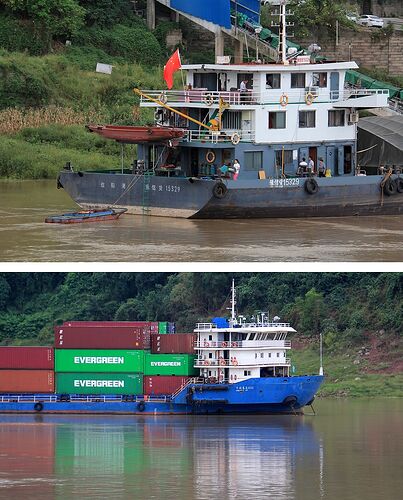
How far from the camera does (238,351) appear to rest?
40344 mm

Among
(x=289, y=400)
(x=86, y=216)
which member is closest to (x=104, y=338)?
(x=289, y=400)

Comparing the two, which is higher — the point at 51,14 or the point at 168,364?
the point at 51,14

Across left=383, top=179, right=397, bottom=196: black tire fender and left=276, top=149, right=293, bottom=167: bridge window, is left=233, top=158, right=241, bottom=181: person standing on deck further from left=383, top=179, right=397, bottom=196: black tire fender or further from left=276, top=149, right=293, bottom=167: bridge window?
left=383, top=179, right=397, bottom=196: black tire fender

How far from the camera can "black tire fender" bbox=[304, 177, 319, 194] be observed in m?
35.6

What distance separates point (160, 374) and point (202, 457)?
979 cm

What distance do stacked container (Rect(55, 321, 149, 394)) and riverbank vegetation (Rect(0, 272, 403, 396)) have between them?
21.9 ft

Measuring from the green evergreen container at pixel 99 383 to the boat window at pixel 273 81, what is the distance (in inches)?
328

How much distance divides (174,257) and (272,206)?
501 cm

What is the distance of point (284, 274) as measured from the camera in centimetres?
6144

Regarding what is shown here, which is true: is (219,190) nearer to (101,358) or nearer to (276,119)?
(276,119)

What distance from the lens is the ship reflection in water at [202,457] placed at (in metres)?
26.8

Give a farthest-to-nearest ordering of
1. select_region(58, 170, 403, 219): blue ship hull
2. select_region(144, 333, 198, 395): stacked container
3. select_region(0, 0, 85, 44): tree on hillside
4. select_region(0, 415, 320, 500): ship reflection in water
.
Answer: select_region(0, 0, 85, 44): tree on hillside
select_region(144, 333, 198, 395): stacked container
select_region(58, 170, 403, 219): blue ship hull
select_region(0, 415, 320, 500): ship reflection in water

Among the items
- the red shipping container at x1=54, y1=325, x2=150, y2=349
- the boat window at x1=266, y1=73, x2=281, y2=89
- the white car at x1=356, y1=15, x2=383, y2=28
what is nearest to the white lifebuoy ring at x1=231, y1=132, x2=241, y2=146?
the boat window at x1=266, y1=73, x2=281, y2=89

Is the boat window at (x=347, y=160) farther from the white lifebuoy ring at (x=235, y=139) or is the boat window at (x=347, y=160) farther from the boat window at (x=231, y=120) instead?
the white lifebuoy ring at (x=235, y=139)
